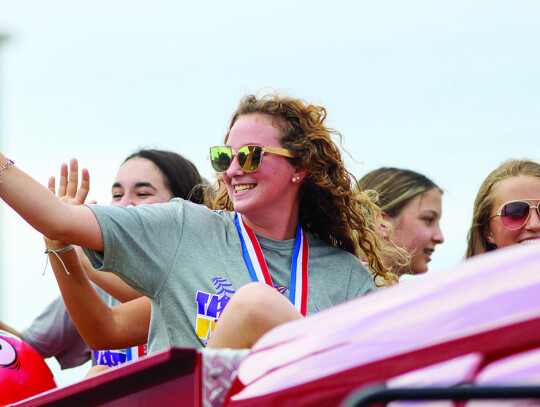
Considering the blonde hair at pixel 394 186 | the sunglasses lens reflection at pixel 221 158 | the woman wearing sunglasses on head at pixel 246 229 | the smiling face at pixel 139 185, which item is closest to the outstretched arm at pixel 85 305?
the woman wearing sunglasses on head at pixel 246 229

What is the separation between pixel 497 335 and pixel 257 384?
1.58 ft

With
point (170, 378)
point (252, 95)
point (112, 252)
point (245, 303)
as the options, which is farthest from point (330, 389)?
point (252, 95)

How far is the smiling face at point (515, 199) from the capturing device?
151 inches

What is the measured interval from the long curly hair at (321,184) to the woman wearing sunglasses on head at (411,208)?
1.11 meters

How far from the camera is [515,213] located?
12.7 ft

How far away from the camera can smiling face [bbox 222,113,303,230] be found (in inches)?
139

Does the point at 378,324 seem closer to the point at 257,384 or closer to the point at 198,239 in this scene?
the point at 257,384

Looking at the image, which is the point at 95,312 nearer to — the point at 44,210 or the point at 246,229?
the point at 246,229

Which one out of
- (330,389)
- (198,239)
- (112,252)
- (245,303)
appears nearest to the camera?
(330,389)

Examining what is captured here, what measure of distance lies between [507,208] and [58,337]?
2.82 metres

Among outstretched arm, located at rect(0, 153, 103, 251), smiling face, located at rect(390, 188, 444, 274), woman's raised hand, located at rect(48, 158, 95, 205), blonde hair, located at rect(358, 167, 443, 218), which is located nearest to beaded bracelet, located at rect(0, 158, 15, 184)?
outstretched arm, located at rect(0, 153, 103, 251)

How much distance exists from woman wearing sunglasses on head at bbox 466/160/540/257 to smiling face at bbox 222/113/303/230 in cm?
104

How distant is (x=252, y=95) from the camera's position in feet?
12.9

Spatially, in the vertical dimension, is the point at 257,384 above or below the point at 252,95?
below
